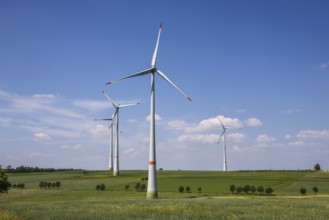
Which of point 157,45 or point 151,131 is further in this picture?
point 157,45

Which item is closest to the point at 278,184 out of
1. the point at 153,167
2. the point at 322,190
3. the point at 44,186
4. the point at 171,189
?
the point at 322,190

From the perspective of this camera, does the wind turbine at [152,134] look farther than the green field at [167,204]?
Yes

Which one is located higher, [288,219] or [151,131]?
[151,131]

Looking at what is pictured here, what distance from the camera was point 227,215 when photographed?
3553cm

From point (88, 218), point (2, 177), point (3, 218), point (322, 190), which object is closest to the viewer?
point (3, 218)

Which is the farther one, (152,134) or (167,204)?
(152,134)

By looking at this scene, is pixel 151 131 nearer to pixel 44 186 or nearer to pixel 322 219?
pixel 322 219

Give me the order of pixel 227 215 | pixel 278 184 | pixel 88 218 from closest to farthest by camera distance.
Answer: pixel 88 218
pixel 227 215
pixel 278 184

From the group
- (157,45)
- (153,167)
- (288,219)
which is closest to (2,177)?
(153,167)

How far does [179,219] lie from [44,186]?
353ft

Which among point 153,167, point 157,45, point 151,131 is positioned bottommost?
point 153,167

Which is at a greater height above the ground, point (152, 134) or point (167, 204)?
point (152, 134)

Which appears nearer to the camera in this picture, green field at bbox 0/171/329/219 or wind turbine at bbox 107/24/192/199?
green field at bbox 0/171/329/219

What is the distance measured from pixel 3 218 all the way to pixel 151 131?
4958 cm
